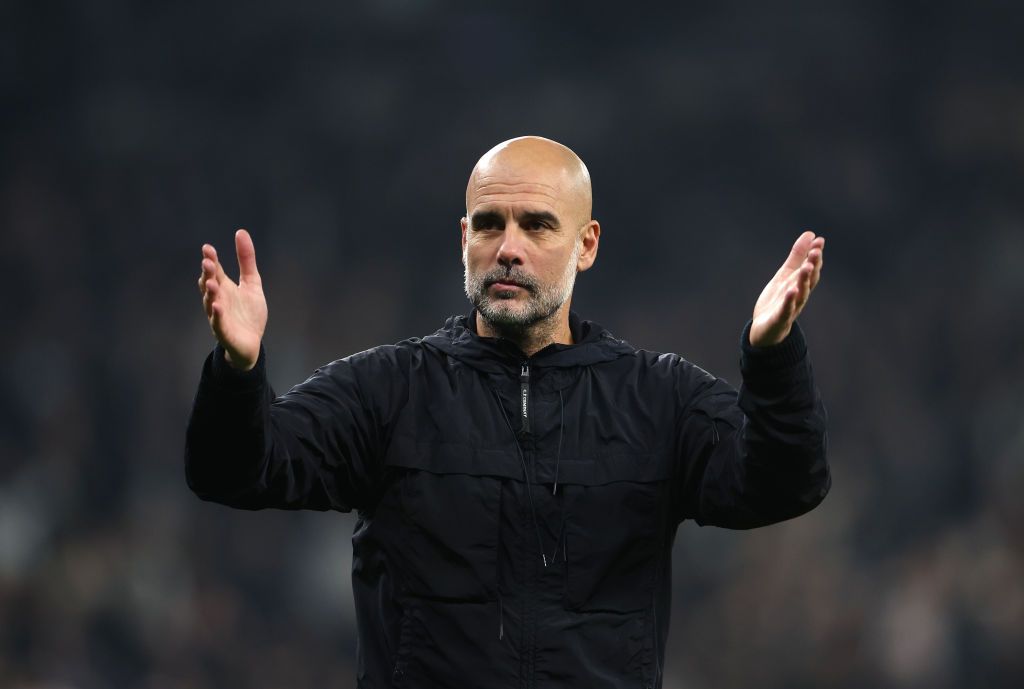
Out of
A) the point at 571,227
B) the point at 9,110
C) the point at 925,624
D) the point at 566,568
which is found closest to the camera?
the point at 566,568

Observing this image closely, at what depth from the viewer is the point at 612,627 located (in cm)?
219

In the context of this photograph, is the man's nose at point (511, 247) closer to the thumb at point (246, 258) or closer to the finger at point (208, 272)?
the thumb at point (246, 258)

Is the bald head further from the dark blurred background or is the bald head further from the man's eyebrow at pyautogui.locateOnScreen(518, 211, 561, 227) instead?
the dark blurred background

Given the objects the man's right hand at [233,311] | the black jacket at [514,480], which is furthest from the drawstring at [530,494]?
the man's right hand at [233,311]

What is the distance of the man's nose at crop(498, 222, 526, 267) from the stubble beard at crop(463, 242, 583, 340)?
0.05 ft

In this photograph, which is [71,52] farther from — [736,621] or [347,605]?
[736,621]

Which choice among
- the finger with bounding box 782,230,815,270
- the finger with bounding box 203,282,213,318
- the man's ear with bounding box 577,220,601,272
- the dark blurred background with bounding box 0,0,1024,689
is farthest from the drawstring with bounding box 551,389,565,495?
the dark blurred background with bounding box 0,0,1024,689

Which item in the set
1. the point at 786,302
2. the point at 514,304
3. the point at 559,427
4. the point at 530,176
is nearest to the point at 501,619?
the point at 559,427

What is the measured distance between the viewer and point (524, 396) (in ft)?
7.59

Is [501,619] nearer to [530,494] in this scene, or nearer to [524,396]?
[530,494]

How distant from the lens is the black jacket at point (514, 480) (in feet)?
6.69

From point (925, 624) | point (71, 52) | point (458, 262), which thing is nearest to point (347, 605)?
point (458, 262)

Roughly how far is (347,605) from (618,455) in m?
3.63

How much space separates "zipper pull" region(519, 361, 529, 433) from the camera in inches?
89.9
